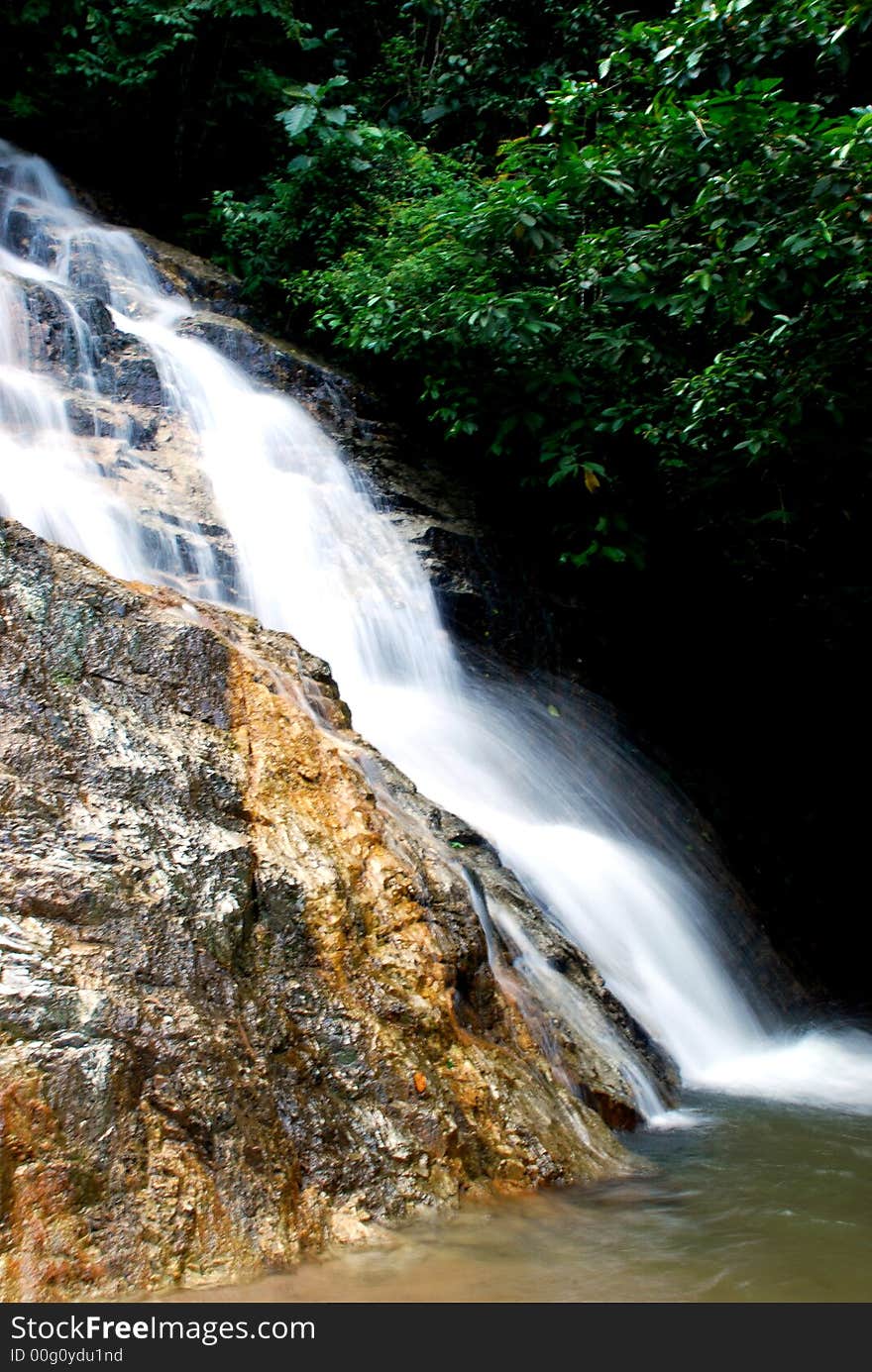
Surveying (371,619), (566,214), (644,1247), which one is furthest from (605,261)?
(644,1247)

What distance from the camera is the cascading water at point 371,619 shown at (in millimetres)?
5863

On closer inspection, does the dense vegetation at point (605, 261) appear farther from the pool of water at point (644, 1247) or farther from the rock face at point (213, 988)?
the pool of water at point (644, 1247)

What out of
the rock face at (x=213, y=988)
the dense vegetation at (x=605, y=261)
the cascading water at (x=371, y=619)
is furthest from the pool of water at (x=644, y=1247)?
the dense vegetation at (x=605, y=261)

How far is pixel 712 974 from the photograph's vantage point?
6582 mm

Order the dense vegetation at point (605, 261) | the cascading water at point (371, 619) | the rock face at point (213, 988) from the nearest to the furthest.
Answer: the rock face at point (213, 988) < the cascading water at point (371, 619) < the dense vegetation at point (605, 261)

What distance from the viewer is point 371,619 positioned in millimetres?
7613

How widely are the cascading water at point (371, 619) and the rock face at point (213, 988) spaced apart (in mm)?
1147

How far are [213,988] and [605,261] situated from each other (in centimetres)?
625

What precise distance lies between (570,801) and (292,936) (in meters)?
4.28

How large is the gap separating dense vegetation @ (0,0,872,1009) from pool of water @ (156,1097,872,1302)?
4838 millimetres

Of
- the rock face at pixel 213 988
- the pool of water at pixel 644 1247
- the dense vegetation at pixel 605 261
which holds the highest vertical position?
the dense vegetation at pixel 605 261

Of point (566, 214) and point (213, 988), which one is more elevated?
point (566, 214)

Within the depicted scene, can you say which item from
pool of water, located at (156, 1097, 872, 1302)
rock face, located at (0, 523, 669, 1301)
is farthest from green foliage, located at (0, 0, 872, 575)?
pool of water, located at (156, 1097, 872, 1302)

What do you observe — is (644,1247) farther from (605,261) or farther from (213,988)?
(605,261)
